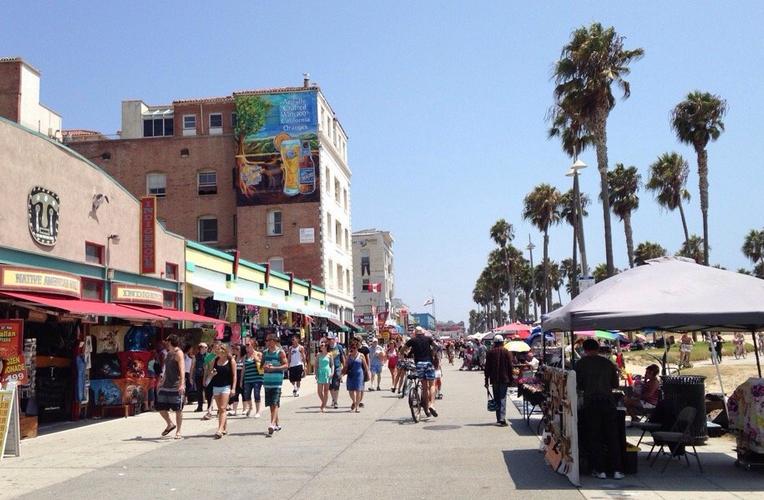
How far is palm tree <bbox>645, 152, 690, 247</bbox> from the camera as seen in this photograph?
49.8 meters

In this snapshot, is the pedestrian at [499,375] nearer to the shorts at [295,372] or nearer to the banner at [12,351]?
the banner at [12,351]

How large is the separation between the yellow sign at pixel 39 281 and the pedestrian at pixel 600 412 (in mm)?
10668

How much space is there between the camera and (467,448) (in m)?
11.5

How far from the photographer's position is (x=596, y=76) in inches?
1115

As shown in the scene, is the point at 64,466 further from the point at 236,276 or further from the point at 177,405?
the point at 236,276

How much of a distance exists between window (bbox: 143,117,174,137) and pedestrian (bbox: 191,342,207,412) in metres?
35.8

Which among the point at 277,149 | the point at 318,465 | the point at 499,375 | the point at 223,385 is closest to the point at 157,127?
the point at 277,149

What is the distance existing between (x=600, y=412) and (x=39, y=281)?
37.3 ft

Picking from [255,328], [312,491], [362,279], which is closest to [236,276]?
[255,328]

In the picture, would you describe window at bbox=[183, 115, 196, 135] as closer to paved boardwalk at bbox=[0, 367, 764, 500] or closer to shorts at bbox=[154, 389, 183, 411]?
paved boardwalk at bbox=[0, 367, 764, 500]

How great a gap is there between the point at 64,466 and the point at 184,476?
221 cm

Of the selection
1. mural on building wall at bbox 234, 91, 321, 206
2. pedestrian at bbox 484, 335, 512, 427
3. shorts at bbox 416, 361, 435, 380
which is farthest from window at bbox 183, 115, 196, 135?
pedestrian at bbox 484, 335, 512, 427

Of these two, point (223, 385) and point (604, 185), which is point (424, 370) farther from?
point (604, 185)

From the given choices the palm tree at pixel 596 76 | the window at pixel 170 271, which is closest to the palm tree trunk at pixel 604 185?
the palm tree at pixel 596 76
